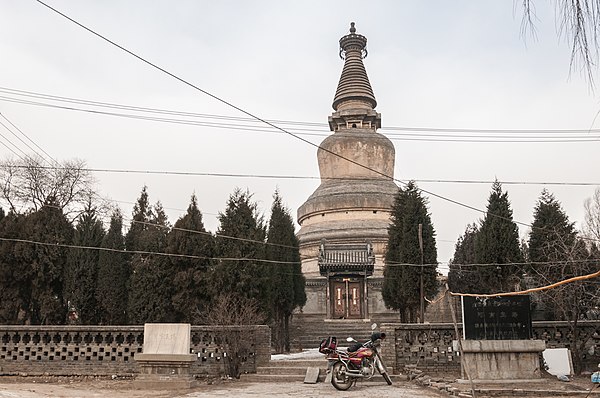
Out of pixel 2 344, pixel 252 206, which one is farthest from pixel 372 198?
pixel 2 344

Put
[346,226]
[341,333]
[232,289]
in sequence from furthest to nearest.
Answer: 1. [346,226]
2. [341,333]
3. [232,289]

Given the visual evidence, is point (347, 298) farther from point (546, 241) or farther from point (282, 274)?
point (546, 241)

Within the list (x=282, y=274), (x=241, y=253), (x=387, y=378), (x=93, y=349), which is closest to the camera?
(x=387, y=378)

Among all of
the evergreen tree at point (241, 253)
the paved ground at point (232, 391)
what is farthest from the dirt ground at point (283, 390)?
the evergreen tree at point (241, 253)

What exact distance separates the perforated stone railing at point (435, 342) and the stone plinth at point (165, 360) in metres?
5.73

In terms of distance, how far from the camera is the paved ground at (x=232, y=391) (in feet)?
41.6

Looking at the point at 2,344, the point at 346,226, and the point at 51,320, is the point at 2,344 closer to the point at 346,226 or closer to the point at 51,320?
the point at 51,320

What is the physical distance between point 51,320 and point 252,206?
349 inches

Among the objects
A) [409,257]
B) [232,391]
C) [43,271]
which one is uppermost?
[409,257]

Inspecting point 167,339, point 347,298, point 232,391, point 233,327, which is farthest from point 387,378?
point 347,298

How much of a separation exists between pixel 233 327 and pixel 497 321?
24.1 ft

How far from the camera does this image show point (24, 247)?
22.6 meters

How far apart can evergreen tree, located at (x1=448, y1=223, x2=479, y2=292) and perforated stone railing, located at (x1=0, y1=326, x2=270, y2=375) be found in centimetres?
1190

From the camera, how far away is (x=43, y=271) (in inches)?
895
